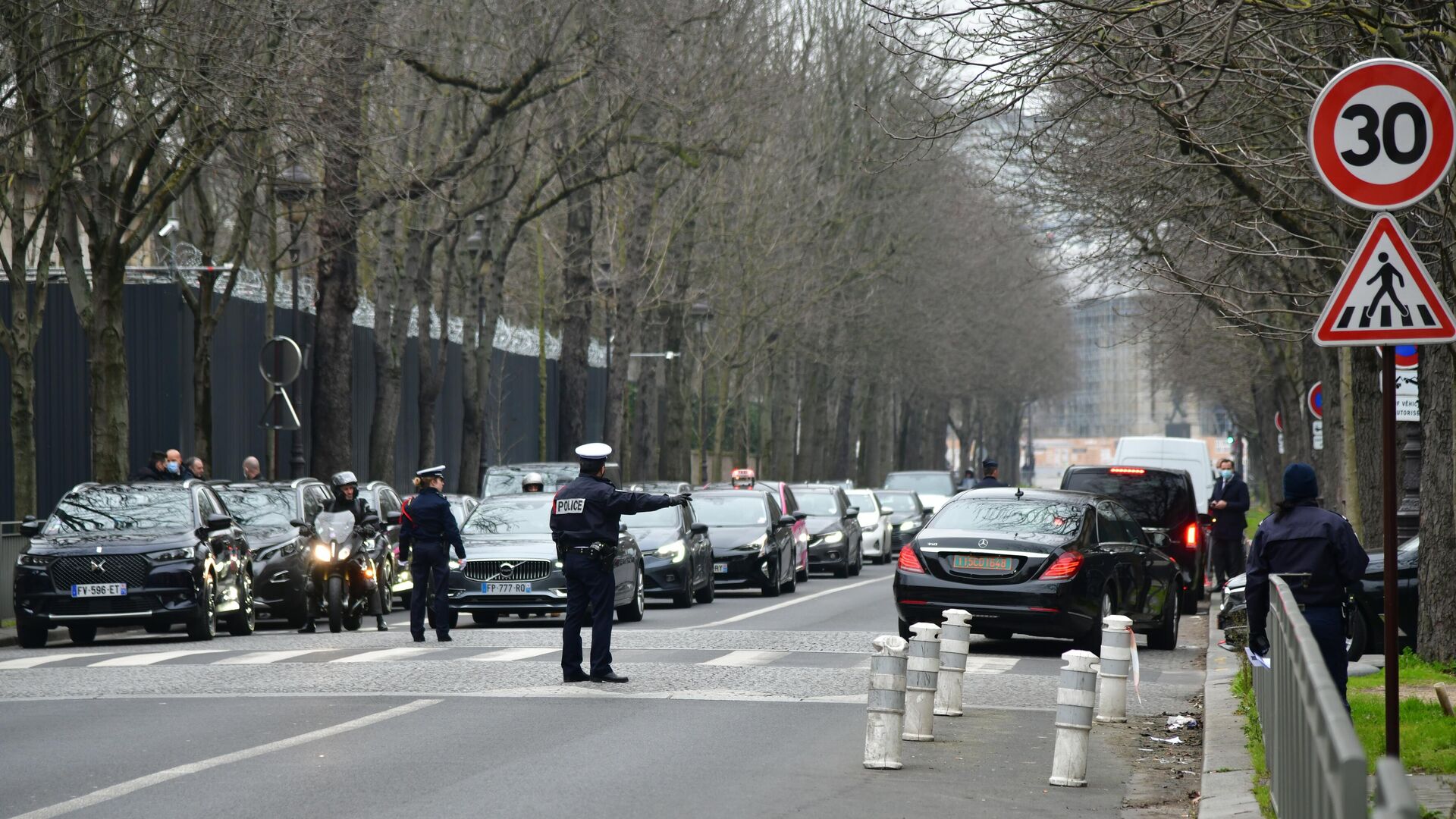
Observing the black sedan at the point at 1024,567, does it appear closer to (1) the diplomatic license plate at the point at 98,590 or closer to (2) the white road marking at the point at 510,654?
(2) the white road marking at the point at 510,654

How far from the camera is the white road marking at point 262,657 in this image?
16.8m

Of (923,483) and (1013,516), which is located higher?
(1013,516)

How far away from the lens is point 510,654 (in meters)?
17.1

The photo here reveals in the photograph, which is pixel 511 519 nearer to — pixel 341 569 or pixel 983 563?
pixel 341 569

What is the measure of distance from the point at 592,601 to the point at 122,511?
320 inches

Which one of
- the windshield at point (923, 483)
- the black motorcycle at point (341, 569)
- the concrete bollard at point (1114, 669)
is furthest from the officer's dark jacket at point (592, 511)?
the windshield at point (923, 483)

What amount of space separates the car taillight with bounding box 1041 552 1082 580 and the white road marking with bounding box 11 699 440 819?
613 cm

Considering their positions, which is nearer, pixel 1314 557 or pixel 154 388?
pixel 1314 557

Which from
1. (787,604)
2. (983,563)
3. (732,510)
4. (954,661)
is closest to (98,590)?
(983,563)

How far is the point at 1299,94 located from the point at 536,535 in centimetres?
926

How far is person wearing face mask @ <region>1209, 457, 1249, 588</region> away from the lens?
26016mm

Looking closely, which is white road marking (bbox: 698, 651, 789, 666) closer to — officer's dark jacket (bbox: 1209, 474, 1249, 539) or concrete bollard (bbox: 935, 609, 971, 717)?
concrete bollard (bbox: 935, 609, 971, 717)

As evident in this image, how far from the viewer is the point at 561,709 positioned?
41.8 feet

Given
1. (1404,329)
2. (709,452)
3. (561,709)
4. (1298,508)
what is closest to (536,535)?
(561,709)
